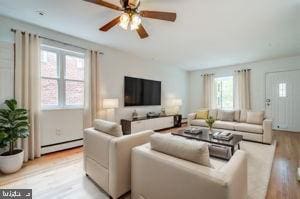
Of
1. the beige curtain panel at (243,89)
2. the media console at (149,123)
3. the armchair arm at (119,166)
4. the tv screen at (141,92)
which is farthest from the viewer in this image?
the beige curtain panel at (243,89)

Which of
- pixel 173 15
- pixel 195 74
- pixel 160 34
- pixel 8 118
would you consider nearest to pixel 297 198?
pixel 173 15

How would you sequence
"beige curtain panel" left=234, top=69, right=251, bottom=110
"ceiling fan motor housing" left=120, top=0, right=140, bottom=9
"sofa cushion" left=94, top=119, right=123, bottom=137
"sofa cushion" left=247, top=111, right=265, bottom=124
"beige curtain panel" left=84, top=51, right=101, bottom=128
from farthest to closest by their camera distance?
"beige curtain panel" left=234, top=69, right=251, bottom=110
"sofa cushion" left=247, top=111, right=265, bottom=124
"beige curtain panel" left=84, top=51, right=101, bottom=128
"sofa cushion" left=94, top=119, right=123, bottom=137
"ceiling fan motor housing" left=120, top=0, right=140, bottom=9

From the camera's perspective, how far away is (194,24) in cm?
286

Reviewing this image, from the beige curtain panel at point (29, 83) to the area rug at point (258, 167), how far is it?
3.67 m

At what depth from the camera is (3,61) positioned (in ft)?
8.63

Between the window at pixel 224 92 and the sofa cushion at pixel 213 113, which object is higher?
the window at pixel 224 92

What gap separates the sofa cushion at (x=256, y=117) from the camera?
13.6 feet

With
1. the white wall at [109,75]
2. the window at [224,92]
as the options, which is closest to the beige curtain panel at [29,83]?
the white wall at [109,75]

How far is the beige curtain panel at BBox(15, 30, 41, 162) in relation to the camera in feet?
9.05

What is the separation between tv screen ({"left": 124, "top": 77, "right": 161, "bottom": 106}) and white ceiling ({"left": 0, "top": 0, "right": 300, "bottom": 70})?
102 centimetres

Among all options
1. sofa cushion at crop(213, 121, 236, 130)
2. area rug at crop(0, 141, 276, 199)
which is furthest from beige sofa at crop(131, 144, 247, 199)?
sofa cushion at crop(213, 121, 236, 130)

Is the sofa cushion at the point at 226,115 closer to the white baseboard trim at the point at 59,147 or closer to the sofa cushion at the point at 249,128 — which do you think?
the sofa cushion at the point at 249,128

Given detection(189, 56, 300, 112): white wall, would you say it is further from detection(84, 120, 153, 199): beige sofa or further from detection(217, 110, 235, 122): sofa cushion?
detection(84, 120, 153, 199): beige sofa

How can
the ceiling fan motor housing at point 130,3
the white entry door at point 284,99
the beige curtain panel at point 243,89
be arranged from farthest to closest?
the beige curtain panel at point 243,89 → the white entry door at point 284,99 → the ceiling fan motor housing at point 130,3
